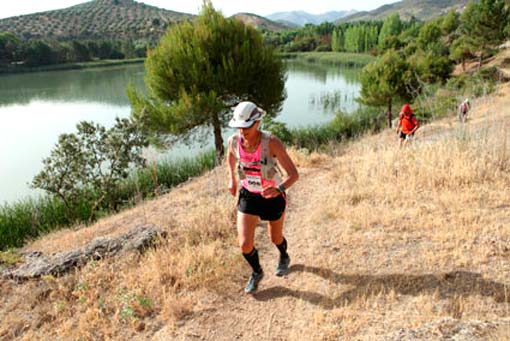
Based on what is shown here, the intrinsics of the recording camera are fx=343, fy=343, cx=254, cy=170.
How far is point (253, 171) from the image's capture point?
272cm

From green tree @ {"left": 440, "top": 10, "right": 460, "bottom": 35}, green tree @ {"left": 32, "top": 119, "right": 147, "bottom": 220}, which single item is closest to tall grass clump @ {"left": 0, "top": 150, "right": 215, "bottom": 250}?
green tree @ {"left": 32, "top": 119, "right": 147, "bottom": 220}

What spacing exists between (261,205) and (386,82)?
1958 centimetres

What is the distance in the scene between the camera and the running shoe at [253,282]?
3078 mm

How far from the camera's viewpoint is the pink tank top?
2.70m

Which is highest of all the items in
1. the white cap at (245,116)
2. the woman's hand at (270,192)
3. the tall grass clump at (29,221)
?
the white cap at (245,116)

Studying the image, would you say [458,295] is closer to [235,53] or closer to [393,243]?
[393,243]

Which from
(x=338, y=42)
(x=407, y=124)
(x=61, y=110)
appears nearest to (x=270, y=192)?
(x=407, y=124)

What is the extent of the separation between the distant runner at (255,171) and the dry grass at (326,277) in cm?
60

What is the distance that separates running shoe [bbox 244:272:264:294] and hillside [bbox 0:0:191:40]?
308 ft

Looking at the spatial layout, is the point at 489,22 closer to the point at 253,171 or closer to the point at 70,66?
the point at 253,171

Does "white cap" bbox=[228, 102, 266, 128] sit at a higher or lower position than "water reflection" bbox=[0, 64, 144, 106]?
higher

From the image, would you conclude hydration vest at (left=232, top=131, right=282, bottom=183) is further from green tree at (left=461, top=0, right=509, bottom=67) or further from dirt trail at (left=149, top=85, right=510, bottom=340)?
green tree at (left=461, top=0, right=509, bottom=67)

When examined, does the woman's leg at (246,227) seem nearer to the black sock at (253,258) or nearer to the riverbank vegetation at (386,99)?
the black sock at (253,258)

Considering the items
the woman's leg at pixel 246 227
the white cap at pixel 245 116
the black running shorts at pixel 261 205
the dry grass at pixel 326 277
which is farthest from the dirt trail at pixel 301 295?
the white cap at pixel 245 116
